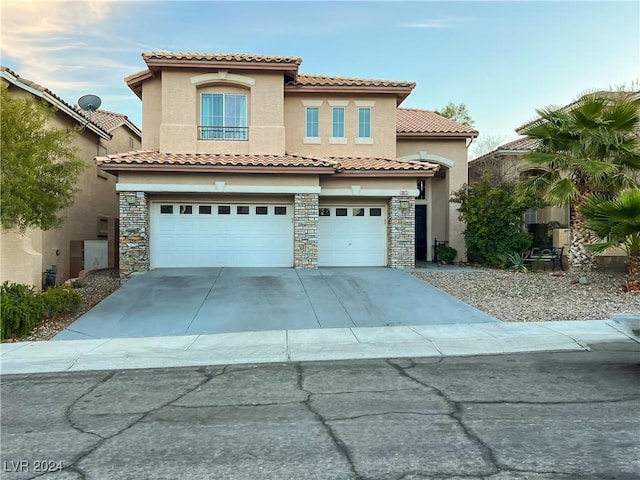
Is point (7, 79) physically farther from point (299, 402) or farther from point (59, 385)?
point (299, 402)

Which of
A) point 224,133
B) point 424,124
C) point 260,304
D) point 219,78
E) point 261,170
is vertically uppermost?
point 219,78

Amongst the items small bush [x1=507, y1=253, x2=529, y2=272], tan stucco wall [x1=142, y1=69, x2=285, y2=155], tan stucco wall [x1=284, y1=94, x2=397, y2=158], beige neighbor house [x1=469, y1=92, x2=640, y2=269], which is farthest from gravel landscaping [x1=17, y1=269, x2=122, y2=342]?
beige neighbor house [x1=469, y1=92, x2=640, y2=269]

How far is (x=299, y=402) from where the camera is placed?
5879mm

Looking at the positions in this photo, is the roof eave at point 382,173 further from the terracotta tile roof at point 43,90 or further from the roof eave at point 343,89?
the terracotta tile roof at point 43,90

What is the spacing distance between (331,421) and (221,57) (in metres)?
14.9

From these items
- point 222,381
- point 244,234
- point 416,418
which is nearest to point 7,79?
point 244,234

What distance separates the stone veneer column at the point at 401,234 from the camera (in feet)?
56.5

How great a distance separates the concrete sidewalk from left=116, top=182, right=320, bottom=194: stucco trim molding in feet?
23.1

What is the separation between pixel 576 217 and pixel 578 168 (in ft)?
4.96

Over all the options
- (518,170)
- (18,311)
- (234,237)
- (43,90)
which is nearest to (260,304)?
(18,311)

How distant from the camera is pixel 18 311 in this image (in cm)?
987

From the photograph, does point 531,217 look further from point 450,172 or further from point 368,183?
point 368,183

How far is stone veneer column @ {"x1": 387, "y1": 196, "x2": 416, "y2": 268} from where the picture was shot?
17234 millimetres

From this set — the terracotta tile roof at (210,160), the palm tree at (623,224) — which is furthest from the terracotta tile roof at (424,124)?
the palm tree at (623,224)
